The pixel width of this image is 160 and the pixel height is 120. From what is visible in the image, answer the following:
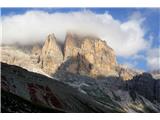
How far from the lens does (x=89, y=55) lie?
56.7ft

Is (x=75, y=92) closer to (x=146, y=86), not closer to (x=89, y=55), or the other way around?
(x=89, y=55)

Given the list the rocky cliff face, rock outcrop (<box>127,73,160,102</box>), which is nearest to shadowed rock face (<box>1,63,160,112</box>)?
rock outcrop (<box>127,73,160,102</box>)

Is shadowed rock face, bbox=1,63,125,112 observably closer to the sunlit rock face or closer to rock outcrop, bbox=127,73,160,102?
the sunlit rock face

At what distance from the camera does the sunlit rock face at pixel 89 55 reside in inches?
656

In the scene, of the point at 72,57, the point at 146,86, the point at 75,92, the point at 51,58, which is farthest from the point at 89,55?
the point at 146,86

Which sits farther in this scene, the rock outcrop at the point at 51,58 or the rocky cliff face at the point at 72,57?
the rock outcrop at the point at 51,58

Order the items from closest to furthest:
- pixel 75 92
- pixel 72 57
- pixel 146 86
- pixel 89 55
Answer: pixel 72 57
pixel 89 55
pixel 146 86
pixel 75 92

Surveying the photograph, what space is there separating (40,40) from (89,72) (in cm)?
246

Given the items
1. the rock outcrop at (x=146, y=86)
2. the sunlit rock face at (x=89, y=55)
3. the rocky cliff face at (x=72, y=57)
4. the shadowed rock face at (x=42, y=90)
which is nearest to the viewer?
the shadowed rock face at (x=42, y=90)

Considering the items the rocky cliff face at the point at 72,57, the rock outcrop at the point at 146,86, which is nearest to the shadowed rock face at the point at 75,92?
the rock outcrop at the point at 146,86

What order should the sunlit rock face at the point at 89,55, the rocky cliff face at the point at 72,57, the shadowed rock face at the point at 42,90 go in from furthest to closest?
the sunlit rock face at the point at 89,55 → the rocky cliff face at the point at 72,57 → the shadowed rock face at the point at 42,90

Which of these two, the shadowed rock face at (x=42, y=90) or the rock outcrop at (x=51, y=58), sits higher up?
the rock outcrop at (x=51, y=58)

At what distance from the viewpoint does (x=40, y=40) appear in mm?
16047

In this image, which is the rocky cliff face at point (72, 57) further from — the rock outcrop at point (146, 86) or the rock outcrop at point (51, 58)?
the rock outcrop at point (146, 86)
